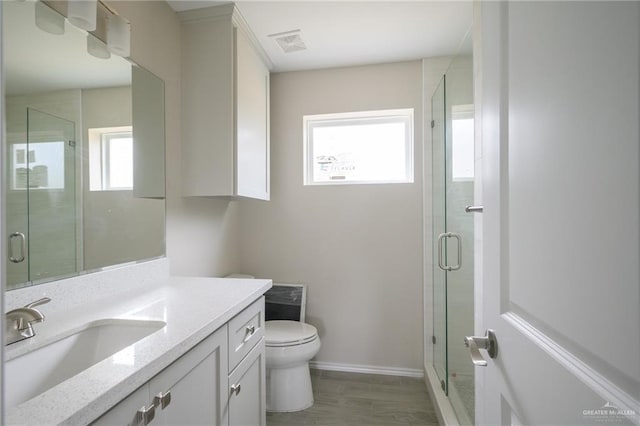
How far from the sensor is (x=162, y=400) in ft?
2.44

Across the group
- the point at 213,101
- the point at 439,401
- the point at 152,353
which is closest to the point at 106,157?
the point at 213,101

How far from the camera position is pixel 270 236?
8.19 feet

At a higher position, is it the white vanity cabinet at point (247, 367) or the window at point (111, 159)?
the window at point (111, 159)

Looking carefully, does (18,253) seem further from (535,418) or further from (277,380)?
(277,380)

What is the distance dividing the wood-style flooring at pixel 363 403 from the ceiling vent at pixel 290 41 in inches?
94.1

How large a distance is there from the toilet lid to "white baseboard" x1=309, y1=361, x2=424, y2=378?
1.59 ft

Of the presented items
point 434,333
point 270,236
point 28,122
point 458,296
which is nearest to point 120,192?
point 28,122

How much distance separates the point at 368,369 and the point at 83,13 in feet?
8.65

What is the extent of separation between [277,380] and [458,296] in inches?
48.4

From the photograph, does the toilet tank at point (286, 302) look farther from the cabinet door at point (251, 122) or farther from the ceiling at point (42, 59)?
the ceiling at point (42, 59)

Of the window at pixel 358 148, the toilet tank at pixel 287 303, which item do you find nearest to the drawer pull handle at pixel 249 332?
the toilet tank at pixel 287 303

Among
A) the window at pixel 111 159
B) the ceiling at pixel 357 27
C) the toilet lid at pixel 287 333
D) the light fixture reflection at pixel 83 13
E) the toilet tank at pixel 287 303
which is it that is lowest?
the toilet lid at pixel 287 333

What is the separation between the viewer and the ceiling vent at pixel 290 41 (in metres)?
1.93

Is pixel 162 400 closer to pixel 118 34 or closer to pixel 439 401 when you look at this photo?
pixel 118 34
